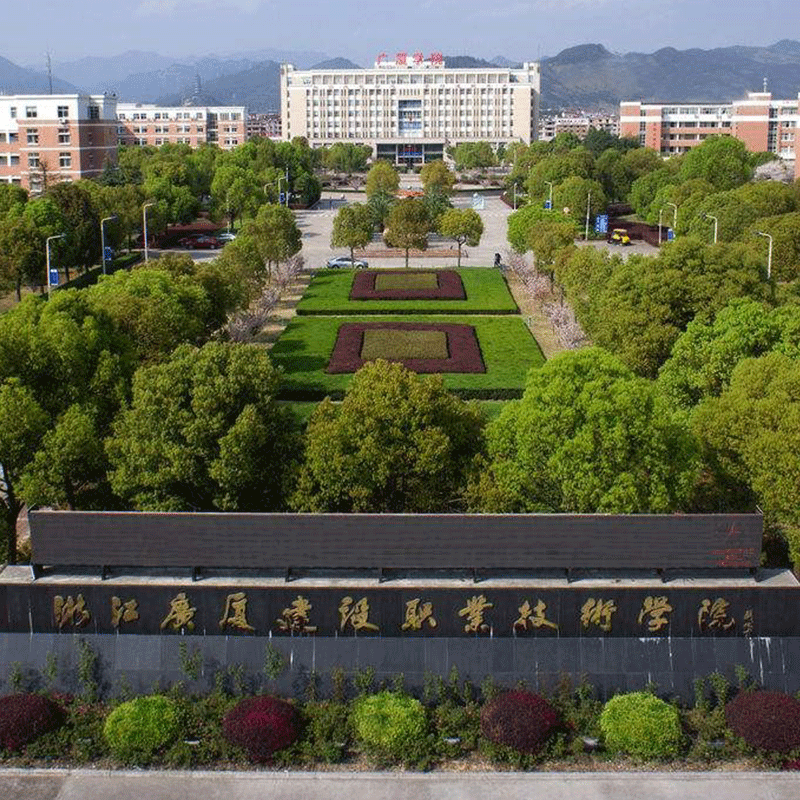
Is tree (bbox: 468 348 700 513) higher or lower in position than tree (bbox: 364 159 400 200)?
lower

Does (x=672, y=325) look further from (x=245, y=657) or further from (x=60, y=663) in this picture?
(x=60, y=663)

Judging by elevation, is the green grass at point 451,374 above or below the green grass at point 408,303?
below

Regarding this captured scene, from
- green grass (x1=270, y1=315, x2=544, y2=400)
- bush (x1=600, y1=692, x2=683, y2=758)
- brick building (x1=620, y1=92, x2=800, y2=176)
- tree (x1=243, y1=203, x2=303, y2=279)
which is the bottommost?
bush (x1=600, y1=692, x2=683, y2=758)

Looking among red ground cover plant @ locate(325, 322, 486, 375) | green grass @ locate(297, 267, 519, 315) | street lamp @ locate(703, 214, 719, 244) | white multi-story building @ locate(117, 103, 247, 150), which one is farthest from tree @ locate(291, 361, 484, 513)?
white multi-story building @ locate(117, 103, 247, 150)

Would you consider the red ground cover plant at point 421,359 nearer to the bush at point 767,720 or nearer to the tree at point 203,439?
the tree at point 203,439

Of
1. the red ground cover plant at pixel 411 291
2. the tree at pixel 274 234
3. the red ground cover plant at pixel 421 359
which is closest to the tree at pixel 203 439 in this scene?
the red ground cover plant at pixel 421 359

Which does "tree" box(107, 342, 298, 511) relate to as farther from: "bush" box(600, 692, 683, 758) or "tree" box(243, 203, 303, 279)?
"tree" box(243, 203, 303, 279)

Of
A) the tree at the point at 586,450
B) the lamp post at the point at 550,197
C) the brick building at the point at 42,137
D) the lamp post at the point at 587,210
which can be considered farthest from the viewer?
the brick building at the point at 42,137
